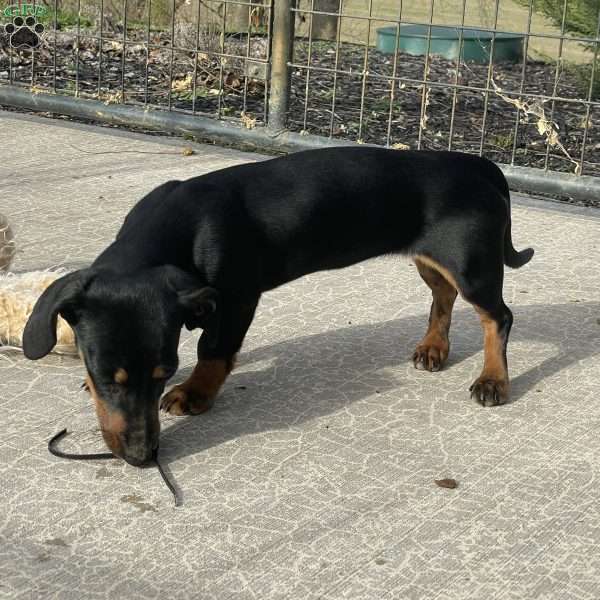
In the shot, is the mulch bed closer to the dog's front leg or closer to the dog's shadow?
the dog's shadow

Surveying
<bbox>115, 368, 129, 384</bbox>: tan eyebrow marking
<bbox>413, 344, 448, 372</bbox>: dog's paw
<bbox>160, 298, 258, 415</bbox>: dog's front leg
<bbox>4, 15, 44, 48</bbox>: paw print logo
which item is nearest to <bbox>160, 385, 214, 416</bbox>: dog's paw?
<bbox>160, 298, 258, 415</bbox>: dog's front leg

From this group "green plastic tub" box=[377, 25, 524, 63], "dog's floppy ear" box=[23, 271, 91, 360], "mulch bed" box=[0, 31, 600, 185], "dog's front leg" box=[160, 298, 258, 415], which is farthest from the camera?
"green plastic tub" box=[377, 25, 524, 63]

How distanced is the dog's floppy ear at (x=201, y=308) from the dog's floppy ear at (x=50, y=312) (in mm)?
297

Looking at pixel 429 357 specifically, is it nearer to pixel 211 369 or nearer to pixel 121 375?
pixel 211 369

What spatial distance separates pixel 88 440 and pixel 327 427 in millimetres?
791

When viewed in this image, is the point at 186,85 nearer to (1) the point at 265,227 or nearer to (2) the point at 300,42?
(2) the point at 300,42

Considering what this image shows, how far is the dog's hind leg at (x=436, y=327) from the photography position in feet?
14.9

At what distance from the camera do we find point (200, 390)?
13.4 feet

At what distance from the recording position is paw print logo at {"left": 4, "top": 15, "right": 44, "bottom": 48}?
30.9 feet

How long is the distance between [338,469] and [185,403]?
64 cm

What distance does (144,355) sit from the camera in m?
3.48

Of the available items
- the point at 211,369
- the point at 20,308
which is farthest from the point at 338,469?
the point at 20,308

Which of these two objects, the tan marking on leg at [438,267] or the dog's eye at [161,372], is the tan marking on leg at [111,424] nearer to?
the dog's eye at [161,372]

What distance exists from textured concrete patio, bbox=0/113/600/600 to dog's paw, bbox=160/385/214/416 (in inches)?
1.4
